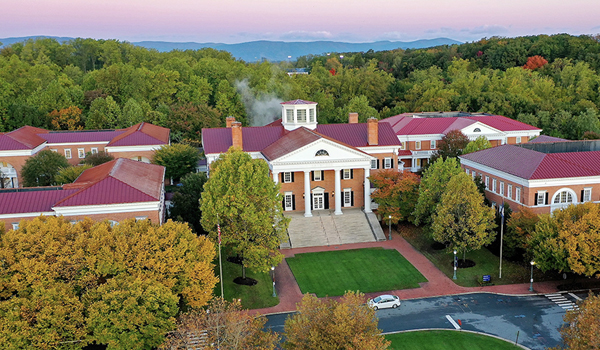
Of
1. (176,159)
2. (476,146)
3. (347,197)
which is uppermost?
(476,146)

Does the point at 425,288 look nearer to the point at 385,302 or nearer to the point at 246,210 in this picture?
the point at 385,302

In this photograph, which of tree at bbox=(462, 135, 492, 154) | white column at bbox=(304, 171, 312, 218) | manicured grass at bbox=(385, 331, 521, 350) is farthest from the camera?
tree at bbox=(462, 135, 492, 154)

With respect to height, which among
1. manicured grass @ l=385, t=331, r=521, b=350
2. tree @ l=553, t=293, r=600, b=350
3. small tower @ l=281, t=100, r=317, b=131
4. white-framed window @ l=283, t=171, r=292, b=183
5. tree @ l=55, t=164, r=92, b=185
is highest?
small tower @ l=281, t=100, r=317, b=131

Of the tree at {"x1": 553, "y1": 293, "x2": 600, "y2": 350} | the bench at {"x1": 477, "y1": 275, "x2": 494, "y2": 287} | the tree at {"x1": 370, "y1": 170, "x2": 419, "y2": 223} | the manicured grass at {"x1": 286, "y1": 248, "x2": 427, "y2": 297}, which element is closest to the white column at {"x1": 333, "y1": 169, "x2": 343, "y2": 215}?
the tree at {"x1": 370, "y1": 170, "x2": 419, "y2": 223}

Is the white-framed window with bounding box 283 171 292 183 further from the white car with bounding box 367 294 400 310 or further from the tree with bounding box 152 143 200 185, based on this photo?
the white car with bounding box 367 294 400 310

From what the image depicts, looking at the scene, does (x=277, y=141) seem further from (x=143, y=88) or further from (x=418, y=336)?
(x=143, y=88)

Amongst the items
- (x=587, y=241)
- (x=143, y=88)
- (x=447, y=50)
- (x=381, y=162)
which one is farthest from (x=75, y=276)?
(x=447, y=50)

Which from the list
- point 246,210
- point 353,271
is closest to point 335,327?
point 246,210
